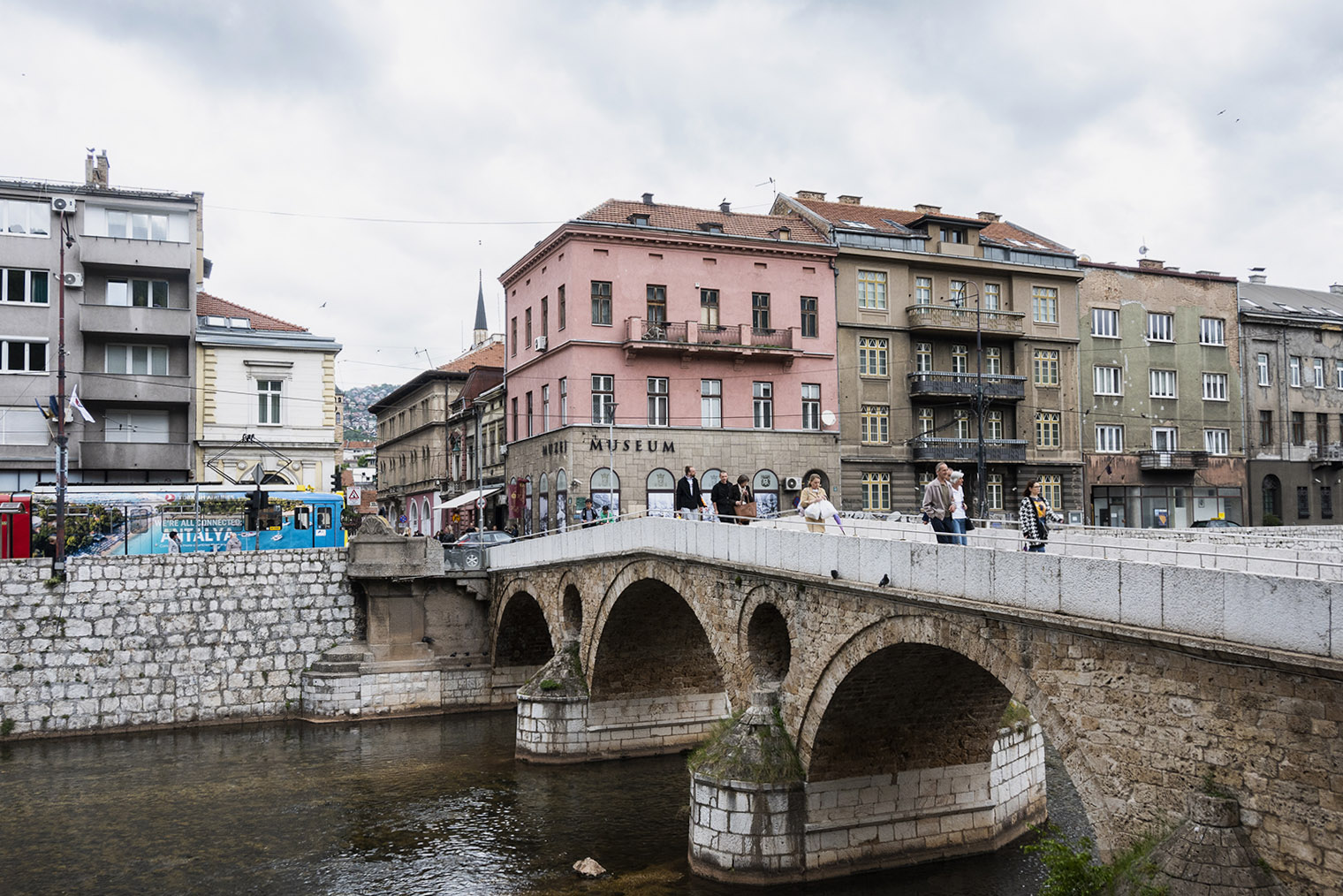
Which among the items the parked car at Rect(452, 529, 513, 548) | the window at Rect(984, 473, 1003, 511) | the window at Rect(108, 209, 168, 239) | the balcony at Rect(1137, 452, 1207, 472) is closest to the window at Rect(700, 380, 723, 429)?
the parked car at Rect(452, 529, 513, 548)

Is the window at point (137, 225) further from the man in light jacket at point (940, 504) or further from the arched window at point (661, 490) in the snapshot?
the man in light jacket at point (940, 504)

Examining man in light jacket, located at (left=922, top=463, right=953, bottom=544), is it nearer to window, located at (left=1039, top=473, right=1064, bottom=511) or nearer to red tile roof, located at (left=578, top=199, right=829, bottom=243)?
red tile roof, located at (left=578, top=199, right=829, bottom=243)

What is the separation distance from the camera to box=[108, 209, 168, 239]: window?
35.3m

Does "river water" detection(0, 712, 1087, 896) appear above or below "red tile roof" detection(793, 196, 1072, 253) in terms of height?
below

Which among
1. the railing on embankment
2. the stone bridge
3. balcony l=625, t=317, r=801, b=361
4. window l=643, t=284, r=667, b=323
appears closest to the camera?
the railing on embankment

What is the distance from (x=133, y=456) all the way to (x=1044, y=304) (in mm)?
32530

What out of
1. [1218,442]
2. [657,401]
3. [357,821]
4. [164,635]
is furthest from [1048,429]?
[164,635]

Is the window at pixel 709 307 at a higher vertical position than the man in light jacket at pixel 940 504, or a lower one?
higher

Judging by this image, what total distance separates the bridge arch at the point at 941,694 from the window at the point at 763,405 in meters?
20.2

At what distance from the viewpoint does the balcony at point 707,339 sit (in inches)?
1351

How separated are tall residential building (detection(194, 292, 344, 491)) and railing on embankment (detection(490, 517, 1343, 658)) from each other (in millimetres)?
23421

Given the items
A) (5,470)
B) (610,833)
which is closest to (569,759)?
(610,833)

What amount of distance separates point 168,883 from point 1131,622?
14.5 meters

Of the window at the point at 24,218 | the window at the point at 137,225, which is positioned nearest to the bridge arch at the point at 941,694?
the window at the point at 137,225
